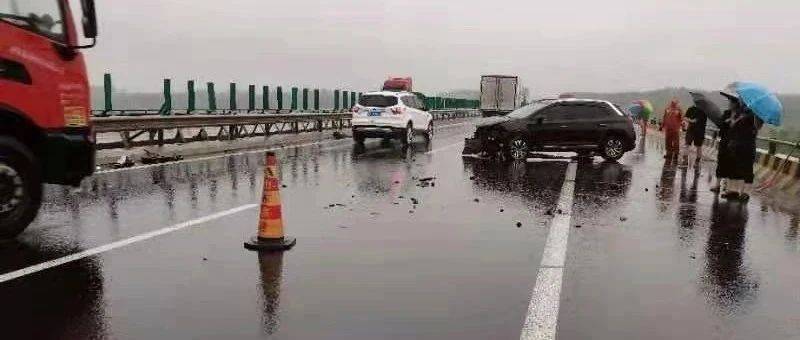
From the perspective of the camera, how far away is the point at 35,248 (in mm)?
6297

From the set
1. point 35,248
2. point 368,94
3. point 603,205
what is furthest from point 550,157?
point 35,248

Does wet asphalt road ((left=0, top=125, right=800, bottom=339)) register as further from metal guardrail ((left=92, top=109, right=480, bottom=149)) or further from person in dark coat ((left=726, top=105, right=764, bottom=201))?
metal guardrail ((left=92, top=109, right=480, bottom=149))

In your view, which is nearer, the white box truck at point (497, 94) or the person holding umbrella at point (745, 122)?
the person holding umbrella at point (745, 122)

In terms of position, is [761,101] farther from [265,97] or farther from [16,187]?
[265,97]

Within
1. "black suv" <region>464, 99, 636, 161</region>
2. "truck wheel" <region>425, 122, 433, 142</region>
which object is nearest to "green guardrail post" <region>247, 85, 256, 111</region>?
"truck wheel" <region>425, 122, 433, 142</region>

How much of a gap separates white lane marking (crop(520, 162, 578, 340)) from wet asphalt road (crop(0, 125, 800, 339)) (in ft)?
0.30

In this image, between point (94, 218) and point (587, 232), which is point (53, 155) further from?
point (587, 232)

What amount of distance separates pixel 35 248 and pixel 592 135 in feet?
47.4

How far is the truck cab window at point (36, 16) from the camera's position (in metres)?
6.38

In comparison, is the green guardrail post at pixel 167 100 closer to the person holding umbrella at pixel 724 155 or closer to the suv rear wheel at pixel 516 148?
the suv rear wheel at pixel 516 148

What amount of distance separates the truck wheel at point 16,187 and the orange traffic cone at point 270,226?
2280 mm

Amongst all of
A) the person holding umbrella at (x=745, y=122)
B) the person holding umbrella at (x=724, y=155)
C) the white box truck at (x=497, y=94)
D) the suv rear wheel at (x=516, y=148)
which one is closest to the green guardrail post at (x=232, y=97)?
the suv rear wheel at (x=516, y=148)

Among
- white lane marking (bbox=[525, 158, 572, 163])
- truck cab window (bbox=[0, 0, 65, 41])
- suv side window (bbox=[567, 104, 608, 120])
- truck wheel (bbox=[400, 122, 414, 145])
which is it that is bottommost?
white lane marking (bbox=[525, 158, 572, 163])

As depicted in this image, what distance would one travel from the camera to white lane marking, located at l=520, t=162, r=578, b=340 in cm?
435
